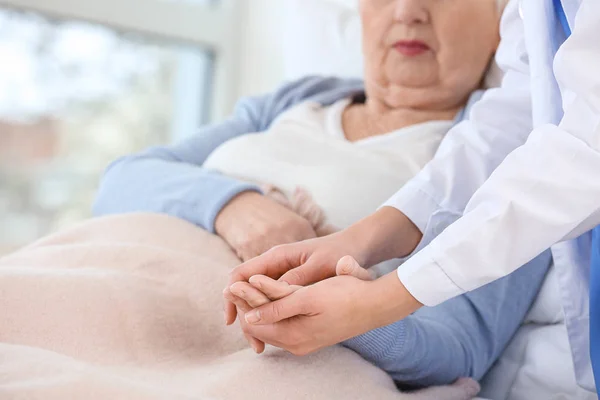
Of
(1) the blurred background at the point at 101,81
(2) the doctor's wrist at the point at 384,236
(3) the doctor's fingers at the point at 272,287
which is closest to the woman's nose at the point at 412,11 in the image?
(2) the doctor's wrist at the point at 384,236

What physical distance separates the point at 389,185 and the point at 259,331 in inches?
17.7

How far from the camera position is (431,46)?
1263mm

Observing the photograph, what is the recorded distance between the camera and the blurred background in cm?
196

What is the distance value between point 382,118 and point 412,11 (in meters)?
0.19

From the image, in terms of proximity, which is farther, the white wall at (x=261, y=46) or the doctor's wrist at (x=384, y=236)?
the white wall at (x=261, y=46)

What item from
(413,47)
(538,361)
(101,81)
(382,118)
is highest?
(413,47)

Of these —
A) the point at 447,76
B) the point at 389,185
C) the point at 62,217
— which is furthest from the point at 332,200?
the point at 62,217

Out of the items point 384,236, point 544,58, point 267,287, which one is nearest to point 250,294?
point 267,287

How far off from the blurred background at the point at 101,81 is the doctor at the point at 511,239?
3.80ft

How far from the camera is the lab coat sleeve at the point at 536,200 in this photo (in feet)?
2.23

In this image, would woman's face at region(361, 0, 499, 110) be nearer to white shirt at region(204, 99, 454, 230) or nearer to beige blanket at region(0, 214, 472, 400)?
white shirt at region(204, 99, 454, 230)

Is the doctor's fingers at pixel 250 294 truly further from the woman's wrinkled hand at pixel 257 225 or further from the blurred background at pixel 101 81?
the blurred background at pixel 101 81

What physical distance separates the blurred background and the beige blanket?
965 mm

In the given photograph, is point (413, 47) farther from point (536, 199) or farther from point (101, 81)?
point (101, 81)
